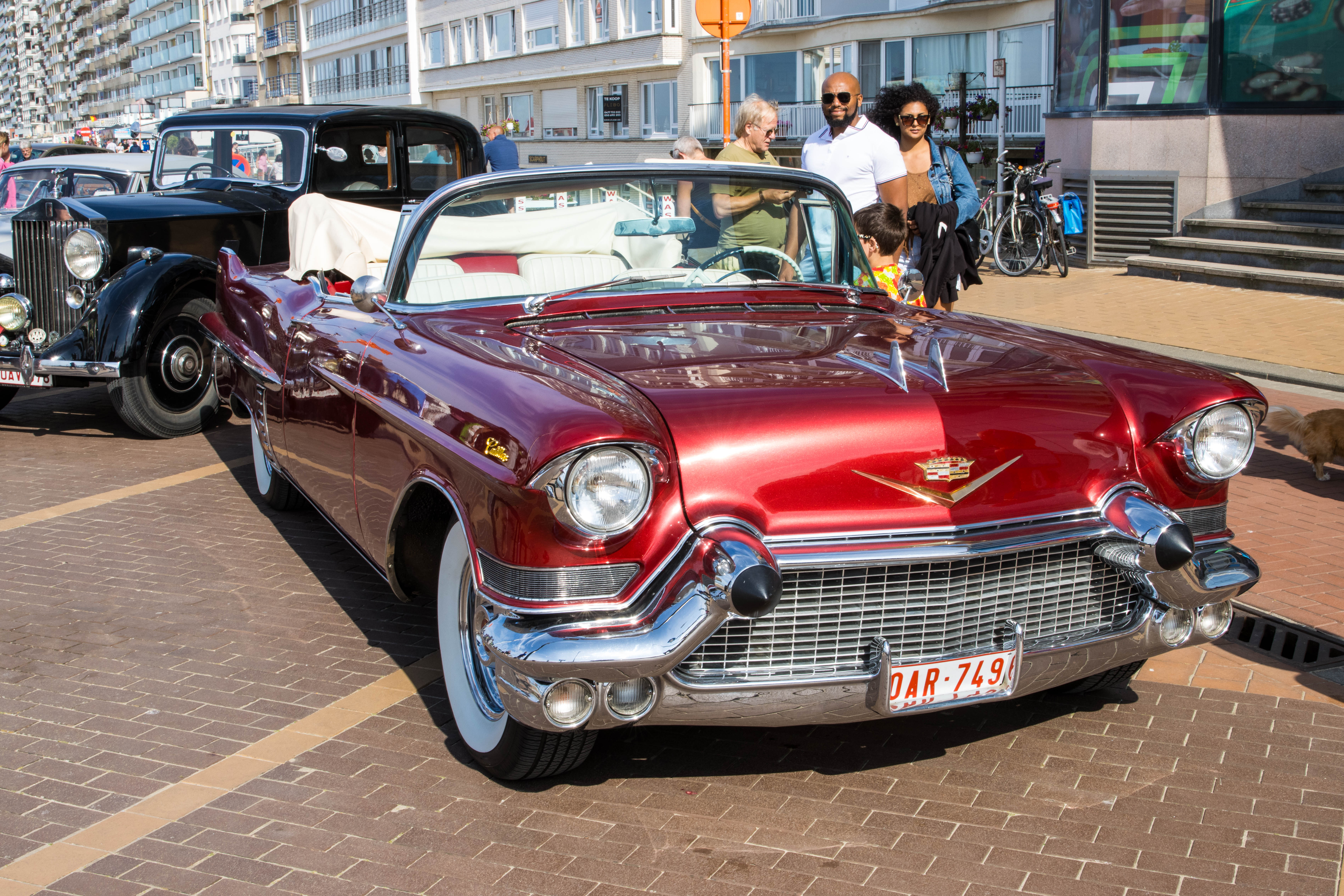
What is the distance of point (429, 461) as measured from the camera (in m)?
3.13

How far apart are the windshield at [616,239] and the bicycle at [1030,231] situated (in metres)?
10.4

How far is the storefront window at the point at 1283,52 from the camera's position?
12234 millimetres

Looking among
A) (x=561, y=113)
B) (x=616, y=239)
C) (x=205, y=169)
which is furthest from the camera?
(x=561, y=113)

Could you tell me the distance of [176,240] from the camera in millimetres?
7973

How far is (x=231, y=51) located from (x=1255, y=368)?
9035 cm

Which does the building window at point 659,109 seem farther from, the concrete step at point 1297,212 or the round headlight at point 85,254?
the round headlight at point 85,254

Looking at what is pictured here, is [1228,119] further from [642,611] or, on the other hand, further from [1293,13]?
[642,611]

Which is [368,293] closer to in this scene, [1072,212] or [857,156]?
[857,156]

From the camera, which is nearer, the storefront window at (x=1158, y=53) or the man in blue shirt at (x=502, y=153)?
the storefront window at (x=1158, y=53)

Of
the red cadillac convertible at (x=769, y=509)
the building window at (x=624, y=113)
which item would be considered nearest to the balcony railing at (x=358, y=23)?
the building window at (x=624, y=113)

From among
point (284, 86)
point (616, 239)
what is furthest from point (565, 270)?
point (284, 86)

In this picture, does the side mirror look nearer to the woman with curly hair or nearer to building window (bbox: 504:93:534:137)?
the woman with curly hair

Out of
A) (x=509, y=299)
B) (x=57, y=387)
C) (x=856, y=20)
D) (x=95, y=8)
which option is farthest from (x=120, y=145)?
(x=95, y=8)

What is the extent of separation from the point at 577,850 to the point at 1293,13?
12.7 m
